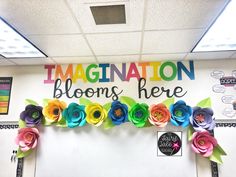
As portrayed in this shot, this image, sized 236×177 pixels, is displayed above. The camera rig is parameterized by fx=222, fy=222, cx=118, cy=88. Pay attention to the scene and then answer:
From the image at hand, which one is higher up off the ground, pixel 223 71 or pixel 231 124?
pixel 223 71

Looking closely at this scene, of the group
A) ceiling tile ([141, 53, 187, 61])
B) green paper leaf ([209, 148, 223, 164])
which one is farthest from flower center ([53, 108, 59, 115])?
green paper leaf ([209, 148, 223, 164])

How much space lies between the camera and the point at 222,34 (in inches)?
92.6

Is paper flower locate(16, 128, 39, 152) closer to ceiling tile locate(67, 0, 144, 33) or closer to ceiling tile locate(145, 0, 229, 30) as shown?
ceiling tile locate(67, 0, 144, 33)

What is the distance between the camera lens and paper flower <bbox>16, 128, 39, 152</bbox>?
2889 mm

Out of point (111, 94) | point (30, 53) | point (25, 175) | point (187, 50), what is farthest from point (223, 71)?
point (25, 175)

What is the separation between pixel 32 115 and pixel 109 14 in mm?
1847

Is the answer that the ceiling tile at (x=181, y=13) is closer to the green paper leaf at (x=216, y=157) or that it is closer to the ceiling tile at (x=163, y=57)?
the ceiling tile at (x=163, y=57)

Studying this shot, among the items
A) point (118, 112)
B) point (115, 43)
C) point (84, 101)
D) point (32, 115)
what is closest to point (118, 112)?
point (118, 112)

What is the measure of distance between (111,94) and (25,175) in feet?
5.15

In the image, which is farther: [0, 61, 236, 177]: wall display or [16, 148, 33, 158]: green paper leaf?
[16, 148, 33, 158]: green paper leaf

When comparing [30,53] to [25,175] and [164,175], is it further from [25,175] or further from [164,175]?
[164,175]

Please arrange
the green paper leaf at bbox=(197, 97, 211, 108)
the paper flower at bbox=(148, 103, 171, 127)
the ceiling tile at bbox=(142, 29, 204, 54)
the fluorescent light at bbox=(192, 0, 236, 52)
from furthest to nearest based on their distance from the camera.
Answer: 1. the green paper leaf at bbox=(197, 97, 211, 108)
2. the paper flower at bbox=(148, 103, 171, 127)
3. the ceiling tile at bbox=(142, 29, 204, 54)
4. the fluorescent light at bbox=(192, 0, 236, 52)

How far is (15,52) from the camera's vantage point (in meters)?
2.85

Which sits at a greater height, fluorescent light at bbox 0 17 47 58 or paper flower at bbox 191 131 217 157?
fluorescent light at bbox 0 17 47 58
